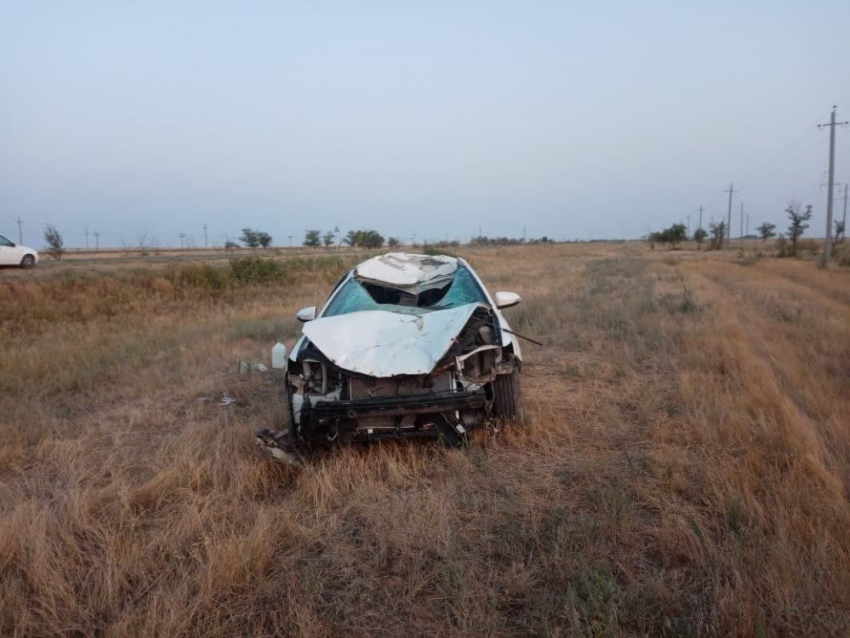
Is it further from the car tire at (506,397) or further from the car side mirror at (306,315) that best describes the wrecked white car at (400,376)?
the car side mirror at (306,315)

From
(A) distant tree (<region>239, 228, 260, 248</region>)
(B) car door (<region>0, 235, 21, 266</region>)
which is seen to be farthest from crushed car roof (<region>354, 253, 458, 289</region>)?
(A) distant tree (<region>239, 228, 260, 248</region>)

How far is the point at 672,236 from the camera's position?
6281 centimetres

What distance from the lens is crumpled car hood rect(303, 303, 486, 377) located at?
3900 millimetres

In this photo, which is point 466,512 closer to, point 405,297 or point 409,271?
point 405,297

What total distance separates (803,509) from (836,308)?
990 centimetres

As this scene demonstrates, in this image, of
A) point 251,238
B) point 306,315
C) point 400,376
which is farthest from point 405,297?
point 251,238

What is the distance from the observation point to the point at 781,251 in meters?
36.2

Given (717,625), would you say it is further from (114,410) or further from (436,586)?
(114,410)

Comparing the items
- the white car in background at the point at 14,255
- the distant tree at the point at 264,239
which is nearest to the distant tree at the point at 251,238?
the distant tree at the point at 264,239

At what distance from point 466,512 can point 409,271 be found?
358cm

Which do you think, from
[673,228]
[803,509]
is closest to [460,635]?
[803,509]

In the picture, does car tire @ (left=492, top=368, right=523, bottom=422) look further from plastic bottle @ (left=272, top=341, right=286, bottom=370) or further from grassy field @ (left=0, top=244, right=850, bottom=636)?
plastic bottle @ (left=272, top=341, right=286, bottom=370)

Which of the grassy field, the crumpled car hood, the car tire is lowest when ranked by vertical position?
the grassy field

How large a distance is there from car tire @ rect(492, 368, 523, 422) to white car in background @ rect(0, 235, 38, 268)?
22.0m
